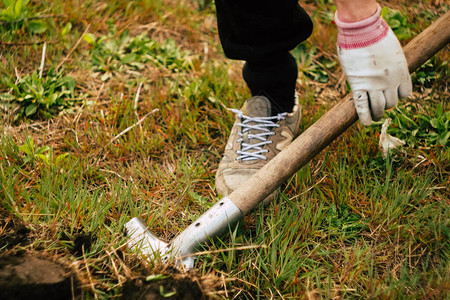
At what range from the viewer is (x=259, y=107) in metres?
1.77

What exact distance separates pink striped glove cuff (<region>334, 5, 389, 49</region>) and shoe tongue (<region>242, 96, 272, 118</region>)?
511 mm

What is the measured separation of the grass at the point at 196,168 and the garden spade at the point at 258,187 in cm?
7

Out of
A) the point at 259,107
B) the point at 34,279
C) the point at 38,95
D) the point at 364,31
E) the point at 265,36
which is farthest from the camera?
the point at 38,95

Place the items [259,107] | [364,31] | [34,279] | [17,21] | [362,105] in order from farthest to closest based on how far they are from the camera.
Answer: [17,21] → [259,107] → [362,105] → [364,31] → [34,279]

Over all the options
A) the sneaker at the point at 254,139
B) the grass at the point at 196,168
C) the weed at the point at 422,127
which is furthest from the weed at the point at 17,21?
the weed at the point at 422,127

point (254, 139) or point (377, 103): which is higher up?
point (377, 103)

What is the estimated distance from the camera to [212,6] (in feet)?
9.50

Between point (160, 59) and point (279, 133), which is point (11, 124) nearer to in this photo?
point (160, 59)

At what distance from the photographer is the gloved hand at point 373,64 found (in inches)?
52.2

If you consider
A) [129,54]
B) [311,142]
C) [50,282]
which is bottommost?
[311,142]

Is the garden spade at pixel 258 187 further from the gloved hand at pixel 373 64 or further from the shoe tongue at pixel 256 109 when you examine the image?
the shoe tongue at pixel 256 109

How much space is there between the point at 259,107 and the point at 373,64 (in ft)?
1.89

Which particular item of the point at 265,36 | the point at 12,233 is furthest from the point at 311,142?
the point at 12,233

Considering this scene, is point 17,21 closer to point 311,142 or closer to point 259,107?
point 259,107
